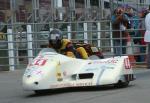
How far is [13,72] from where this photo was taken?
16125mm

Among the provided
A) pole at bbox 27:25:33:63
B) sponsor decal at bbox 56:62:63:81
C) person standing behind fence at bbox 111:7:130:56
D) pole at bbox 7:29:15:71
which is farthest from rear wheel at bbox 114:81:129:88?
pole at bbox 7:29:15:71

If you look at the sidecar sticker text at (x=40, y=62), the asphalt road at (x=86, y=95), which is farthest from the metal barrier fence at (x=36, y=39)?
the sidecar sticker text at (x=40, y=62)

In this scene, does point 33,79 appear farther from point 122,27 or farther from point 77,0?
point 77,0

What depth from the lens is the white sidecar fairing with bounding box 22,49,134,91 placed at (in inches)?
405

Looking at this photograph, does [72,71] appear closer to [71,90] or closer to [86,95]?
A: [71,90]

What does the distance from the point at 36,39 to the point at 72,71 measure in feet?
20.0

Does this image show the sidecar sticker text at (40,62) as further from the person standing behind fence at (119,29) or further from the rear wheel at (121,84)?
the person standing behind fence at (119,29)

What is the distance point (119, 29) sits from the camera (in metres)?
16.1

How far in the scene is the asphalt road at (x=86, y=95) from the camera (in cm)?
949

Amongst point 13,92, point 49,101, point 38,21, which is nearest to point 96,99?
point 49,101

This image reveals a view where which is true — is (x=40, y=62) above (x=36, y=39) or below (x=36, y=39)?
below

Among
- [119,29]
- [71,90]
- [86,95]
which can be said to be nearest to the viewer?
[86,95]

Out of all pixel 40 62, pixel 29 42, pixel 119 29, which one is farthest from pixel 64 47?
pixel 29 42

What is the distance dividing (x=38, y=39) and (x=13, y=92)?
5411mm
